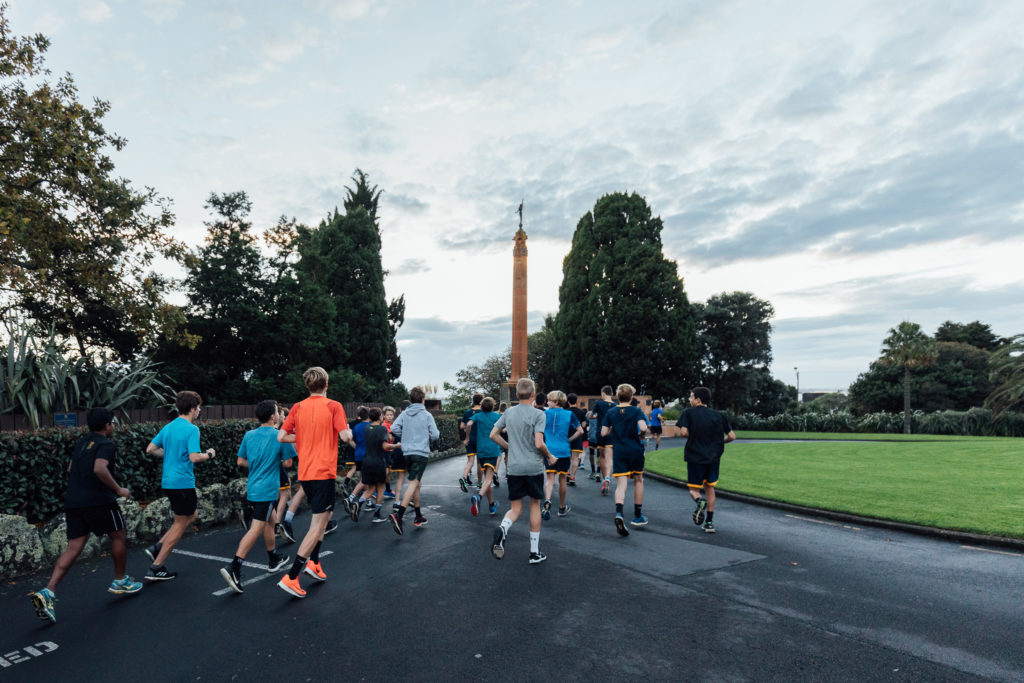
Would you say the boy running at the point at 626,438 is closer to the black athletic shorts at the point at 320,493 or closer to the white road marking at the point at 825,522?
the white road marking at the point at 825,522

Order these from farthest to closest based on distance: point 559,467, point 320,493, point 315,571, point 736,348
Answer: point 736,348 < point 559,467 < point 315,571 < point 320,493

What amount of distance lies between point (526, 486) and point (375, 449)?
300 centimetres

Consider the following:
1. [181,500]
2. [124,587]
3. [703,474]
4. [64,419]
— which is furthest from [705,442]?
[64,419]

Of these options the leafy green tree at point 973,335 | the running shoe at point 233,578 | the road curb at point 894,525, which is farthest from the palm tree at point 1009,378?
the running shoe at point 233,578

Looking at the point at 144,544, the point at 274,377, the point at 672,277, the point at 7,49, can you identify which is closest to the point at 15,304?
the point at 7,49

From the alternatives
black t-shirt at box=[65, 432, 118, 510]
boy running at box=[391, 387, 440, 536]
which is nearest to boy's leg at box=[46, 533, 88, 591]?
black t-shirt at box=[65, 432, 118, 510]

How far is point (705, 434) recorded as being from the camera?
812cm

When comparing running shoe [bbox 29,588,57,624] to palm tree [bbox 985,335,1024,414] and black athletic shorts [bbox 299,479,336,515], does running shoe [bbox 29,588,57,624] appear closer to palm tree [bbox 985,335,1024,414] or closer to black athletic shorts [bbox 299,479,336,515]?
black athletic shorts [bbox 299,479,336,515]

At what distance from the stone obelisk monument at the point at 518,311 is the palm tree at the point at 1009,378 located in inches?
1124

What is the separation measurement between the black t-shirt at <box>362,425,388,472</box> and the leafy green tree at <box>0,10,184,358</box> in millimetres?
7615

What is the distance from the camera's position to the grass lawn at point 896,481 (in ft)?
29.2

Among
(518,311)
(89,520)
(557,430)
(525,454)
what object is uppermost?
(518,311)

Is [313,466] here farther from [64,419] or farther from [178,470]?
[64,419]

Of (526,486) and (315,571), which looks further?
(526,486)
